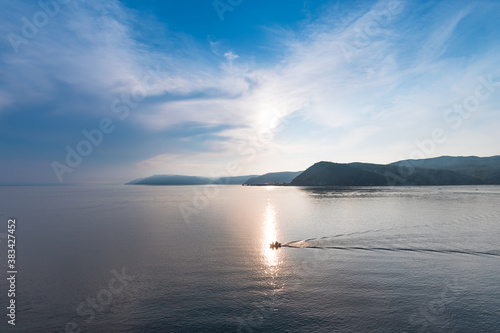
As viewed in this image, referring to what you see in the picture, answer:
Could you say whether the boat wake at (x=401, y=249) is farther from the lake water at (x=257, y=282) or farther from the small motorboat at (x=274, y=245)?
the small motorboat at (x=274, y=245)

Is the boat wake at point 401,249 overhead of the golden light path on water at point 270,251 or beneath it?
beneath

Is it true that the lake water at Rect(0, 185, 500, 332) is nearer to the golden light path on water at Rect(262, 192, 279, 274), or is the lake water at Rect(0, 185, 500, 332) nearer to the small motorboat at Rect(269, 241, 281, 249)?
the golden light path on water at Rect(262, 192, 279, 274)

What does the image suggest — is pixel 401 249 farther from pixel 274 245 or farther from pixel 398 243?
pixel 274 245

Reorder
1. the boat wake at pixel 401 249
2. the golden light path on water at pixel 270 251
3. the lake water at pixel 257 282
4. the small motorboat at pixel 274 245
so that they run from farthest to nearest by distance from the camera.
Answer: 1. the small motorboat at pixel 274 245
2. the boat wake at pixel 401 249
3. the golden light path on water at pixel 270 251
4. the lake water at pixel 257 282

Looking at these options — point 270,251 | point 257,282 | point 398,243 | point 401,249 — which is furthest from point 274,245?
point 398,243

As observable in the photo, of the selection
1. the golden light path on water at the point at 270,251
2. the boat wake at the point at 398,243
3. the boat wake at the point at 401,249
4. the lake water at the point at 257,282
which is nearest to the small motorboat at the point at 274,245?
the golden light path on water at the point at 270,251

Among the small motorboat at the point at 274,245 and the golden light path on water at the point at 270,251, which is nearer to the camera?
the golden light path on water at the point at 270,251

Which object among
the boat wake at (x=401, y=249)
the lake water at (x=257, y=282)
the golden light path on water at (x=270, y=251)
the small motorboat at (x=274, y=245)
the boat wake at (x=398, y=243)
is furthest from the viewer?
the small motorboat at (x=274, y=245)

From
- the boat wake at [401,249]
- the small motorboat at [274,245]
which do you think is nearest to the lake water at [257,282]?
the boat wake at [401,249]

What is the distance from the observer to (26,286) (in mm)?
30375

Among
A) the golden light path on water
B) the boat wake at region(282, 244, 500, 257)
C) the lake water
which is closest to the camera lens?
the lake water

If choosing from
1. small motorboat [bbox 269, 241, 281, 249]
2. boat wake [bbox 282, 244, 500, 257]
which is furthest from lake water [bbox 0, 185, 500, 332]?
small motorboat [bbox 269, 241, 281, 249]

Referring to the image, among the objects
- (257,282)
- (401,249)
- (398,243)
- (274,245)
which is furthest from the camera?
(398,243)

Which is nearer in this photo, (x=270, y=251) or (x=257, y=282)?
(x=257, y=282)
